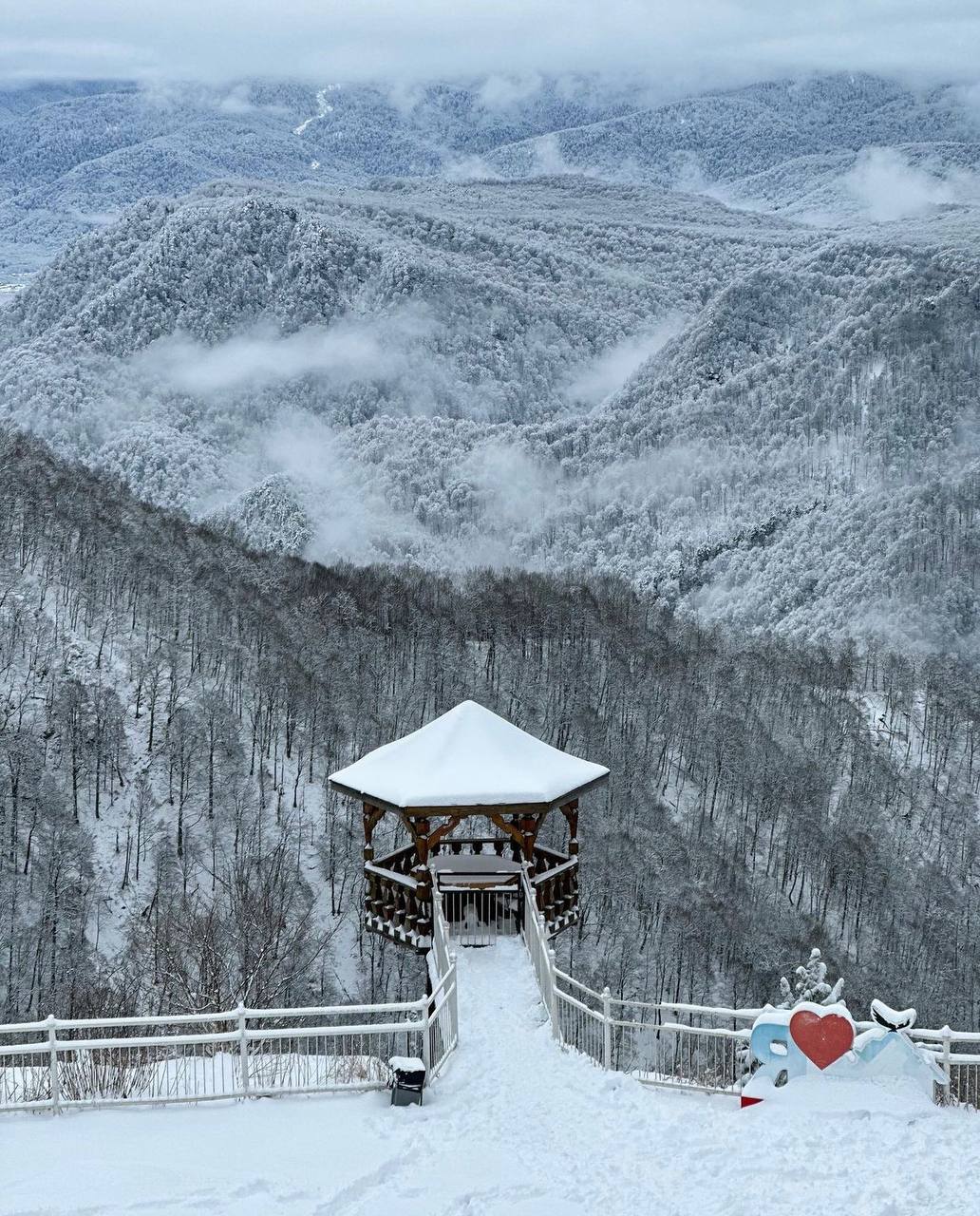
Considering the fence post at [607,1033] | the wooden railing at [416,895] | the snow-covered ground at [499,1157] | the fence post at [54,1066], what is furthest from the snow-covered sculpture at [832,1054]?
the wooden railing at [416,895]

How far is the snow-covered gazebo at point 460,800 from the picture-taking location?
25.1 meters

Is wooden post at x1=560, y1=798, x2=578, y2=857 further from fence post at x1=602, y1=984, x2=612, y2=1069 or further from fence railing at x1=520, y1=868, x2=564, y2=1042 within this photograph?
fence post at x1=602, y1=984, x2=612, y2=1069

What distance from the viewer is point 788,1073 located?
16750mm

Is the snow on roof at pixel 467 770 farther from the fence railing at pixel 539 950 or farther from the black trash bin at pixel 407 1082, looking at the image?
the black trash bin at pixel 407 1082

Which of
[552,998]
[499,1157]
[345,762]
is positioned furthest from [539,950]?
[345,762]

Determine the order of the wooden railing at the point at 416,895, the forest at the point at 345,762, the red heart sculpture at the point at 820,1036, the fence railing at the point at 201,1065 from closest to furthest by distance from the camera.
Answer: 1. the fence railing at the point at 201,1065
2. the red heart sculpture at the point at 820,1036
3. the wooden railing at the point at 416,895
4. the forest at the point at 345,762

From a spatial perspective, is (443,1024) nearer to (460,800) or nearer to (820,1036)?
(820,1036)

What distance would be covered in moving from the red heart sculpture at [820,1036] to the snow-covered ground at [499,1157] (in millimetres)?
771

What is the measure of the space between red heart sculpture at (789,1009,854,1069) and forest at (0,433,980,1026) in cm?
2871

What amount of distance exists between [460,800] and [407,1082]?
818 centimetres

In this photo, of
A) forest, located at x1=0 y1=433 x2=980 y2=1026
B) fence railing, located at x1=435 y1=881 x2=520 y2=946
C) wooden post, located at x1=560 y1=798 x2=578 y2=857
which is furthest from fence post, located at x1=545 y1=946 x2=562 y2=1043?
forest, located at x1=0 y1=433 x2=980 y2=1026

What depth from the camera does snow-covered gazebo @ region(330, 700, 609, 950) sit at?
2506 centimetres

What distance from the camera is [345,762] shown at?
100750 millimetres

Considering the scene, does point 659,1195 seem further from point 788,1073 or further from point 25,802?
point 25,802
